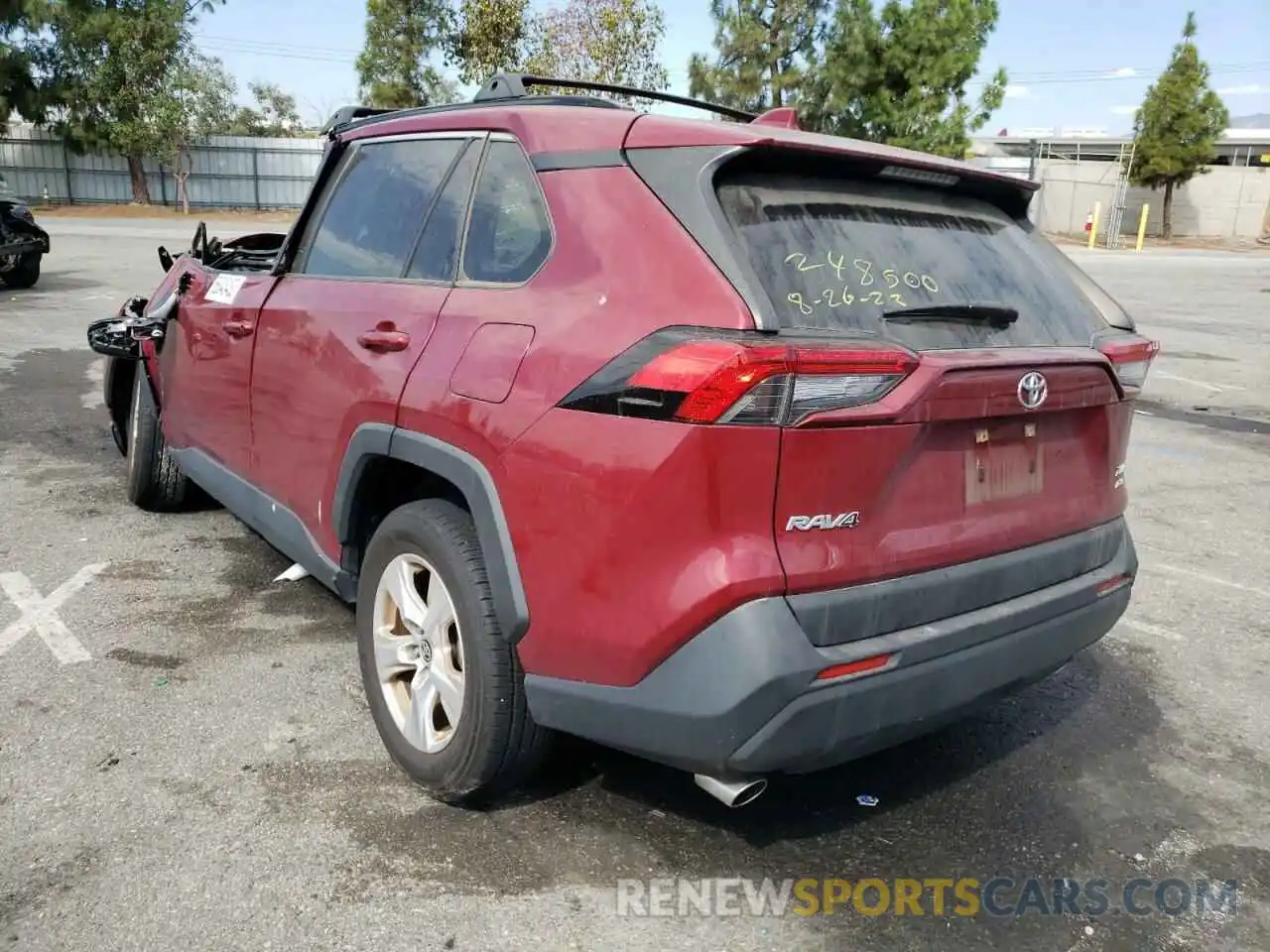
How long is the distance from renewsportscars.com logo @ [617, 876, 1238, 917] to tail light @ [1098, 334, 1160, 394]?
129cm

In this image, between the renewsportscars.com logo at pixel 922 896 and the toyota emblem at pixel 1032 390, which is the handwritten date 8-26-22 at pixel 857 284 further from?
the renewsportscars.com logo at pixel 922 896

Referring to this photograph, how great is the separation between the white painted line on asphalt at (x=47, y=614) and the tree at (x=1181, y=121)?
47914mm

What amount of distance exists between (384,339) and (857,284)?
1330mm

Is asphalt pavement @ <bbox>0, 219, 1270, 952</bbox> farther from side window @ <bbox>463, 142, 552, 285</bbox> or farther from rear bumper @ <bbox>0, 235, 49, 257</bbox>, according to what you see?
rear bumper @ <bbox>0, 235, 49, 257</bbox>

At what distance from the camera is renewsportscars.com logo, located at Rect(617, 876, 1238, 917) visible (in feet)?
8.10

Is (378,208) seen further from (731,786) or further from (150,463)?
(150,463)

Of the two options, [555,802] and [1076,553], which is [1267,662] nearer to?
[1076,553]

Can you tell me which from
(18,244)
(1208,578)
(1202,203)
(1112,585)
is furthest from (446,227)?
(1202,203)

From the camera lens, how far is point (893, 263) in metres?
2.48

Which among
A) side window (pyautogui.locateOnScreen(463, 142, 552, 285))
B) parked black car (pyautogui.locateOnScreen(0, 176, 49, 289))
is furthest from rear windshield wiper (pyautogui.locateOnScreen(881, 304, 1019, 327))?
parked black car (pyautogui.locateOnScreen(0, 176, 49, 289))

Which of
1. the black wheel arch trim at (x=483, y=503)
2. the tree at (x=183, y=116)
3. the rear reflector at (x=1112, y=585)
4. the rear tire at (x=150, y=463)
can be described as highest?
the tree at (x=183, y=116)

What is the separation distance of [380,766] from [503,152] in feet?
5.77

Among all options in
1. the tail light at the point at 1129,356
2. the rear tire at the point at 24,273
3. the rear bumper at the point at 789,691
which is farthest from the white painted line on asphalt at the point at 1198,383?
the rear tire at the point at 24,273

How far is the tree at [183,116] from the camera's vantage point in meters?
36.8
